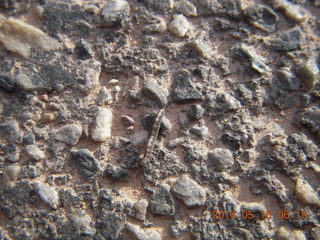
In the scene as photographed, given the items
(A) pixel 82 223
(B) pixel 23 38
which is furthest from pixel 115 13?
(A) pixel 82 223

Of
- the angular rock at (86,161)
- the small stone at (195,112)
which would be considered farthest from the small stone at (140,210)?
the small stone at (195,112)

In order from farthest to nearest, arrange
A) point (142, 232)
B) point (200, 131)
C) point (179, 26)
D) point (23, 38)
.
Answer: point (179, 26) → point (23, 38) → point (200, 131) → point (142, 232)

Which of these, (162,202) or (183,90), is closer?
(162,202)

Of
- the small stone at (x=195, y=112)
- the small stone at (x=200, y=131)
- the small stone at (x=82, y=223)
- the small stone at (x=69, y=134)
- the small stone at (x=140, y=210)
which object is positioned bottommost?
the small stone at (x=82, y=223)

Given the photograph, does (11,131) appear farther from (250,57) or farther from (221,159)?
(250,57)

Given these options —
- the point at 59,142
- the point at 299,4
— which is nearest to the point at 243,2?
the point at 299,4

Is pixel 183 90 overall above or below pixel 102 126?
above

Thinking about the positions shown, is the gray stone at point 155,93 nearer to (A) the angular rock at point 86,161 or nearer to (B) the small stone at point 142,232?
(A) the angular rock at point 86,161
